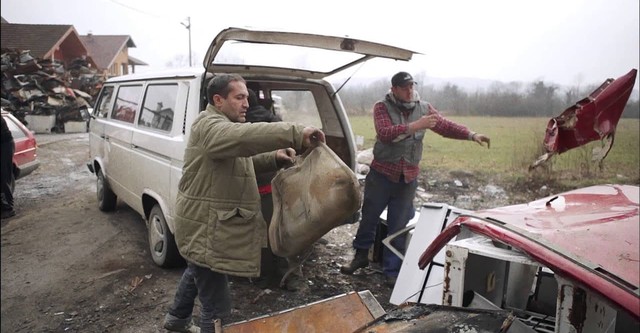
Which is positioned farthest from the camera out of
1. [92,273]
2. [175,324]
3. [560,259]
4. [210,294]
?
[92,273]

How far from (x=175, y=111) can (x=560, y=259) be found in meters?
3.05

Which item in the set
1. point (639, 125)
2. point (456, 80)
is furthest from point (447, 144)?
point (639, 125)

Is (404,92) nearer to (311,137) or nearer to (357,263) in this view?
(357,263)

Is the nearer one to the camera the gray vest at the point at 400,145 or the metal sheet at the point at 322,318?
the metal sheet at the point at 322,318

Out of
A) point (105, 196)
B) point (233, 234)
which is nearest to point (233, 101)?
point (233, 234)

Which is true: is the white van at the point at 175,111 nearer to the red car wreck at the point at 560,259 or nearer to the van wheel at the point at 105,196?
the van wheel at the point at 105,196

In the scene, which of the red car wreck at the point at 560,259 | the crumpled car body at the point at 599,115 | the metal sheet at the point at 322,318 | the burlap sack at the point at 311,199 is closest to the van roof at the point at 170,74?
the burlap sack at the point at 311,199

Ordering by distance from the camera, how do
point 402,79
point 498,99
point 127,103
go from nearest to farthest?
point 402,79
point 127,103
point 498,99

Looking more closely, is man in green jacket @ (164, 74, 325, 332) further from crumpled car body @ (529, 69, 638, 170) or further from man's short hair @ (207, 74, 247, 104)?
crumpled car body @ (529, 69, 638, 170)

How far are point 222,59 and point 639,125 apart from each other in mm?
9441

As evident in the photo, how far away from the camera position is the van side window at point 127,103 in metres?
4.55

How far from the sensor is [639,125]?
9.00 meters

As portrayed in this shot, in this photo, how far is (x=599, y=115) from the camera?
209cm

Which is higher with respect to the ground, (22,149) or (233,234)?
(22,149)
